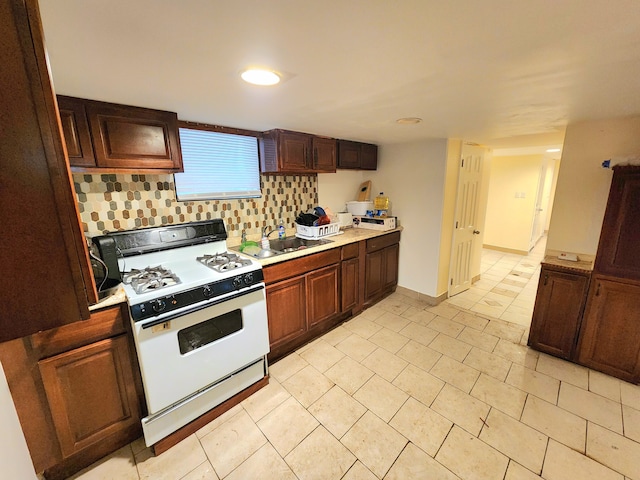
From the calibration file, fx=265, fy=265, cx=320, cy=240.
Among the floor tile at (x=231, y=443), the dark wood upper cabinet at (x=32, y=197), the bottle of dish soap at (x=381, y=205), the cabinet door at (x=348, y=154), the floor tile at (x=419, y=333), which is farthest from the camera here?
the bottle of dish soap at (x=381, y=205)

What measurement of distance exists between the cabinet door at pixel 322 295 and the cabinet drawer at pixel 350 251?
0.17m

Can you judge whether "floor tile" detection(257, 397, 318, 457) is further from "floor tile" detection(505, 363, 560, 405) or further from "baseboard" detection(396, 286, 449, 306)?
"baseboard" detection(396, 286, 449, 306)

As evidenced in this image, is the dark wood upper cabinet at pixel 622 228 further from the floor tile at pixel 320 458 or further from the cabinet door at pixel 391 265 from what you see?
the floor tile at pixel 320 458

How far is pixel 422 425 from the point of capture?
1.74 m

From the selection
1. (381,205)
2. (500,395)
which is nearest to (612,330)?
(500,395)

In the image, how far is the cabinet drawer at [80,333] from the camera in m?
1.29

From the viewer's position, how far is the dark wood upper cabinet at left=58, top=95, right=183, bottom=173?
1.53 metres

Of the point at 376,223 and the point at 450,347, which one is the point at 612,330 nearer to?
the point at 450,347

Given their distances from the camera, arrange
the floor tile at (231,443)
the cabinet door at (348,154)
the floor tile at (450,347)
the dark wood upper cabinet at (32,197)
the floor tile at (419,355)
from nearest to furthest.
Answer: the dark wood upper cabinet at (32,197)
the floor tile at (231,443)
the floor tile at (419,355)
the floor tile at (450,347)
the cabinet door at (348,154)

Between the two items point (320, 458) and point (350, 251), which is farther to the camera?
point (350, 251)

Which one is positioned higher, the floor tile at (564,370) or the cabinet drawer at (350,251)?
the cabinet drawer at (350,251)

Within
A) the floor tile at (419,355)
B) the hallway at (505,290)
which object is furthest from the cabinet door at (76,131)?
the hallway at (505,290)

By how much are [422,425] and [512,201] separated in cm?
513

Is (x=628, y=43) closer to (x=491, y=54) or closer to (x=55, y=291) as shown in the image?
(x=491, y=54)
